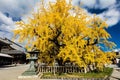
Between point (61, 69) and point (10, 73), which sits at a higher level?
point (61, 69)

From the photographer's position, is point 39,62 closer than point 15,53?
Yes

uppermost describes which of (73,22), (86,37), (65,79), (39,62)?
(73,22)

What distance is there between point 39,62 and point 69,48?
5322 mm

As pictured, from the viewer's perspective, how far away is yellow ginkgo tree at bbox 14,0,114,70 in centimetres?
1980

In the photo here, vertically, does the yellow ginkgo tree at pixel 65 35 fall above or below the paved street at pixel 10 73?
above

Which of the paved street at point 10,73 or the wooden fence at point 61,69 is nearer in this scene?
the paved street at point 10,73

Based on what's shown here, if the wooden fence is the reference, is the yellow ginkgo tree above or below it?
above

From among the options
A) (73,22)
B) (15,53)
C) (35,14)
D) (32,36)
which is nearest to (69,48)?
(73,22)

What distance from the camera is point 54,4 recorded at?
21531mm

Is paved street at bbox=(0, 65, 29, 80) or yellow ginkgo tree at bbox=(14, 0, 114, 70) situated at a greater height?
yellow ginkgo tree at bbox=(14, 0, 114, 70)

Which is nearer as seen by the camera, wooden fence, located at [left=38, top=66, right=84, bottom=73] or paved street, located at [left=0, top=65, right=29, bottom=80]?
paved street, located at [left=0, top=65, right=29, bottom=80]

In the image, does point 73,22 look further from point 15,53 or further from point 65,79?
point 15,53

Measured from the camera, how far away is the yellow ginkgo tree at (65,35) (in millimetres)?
19797

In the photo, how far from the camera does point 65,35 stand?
66.6 feet
